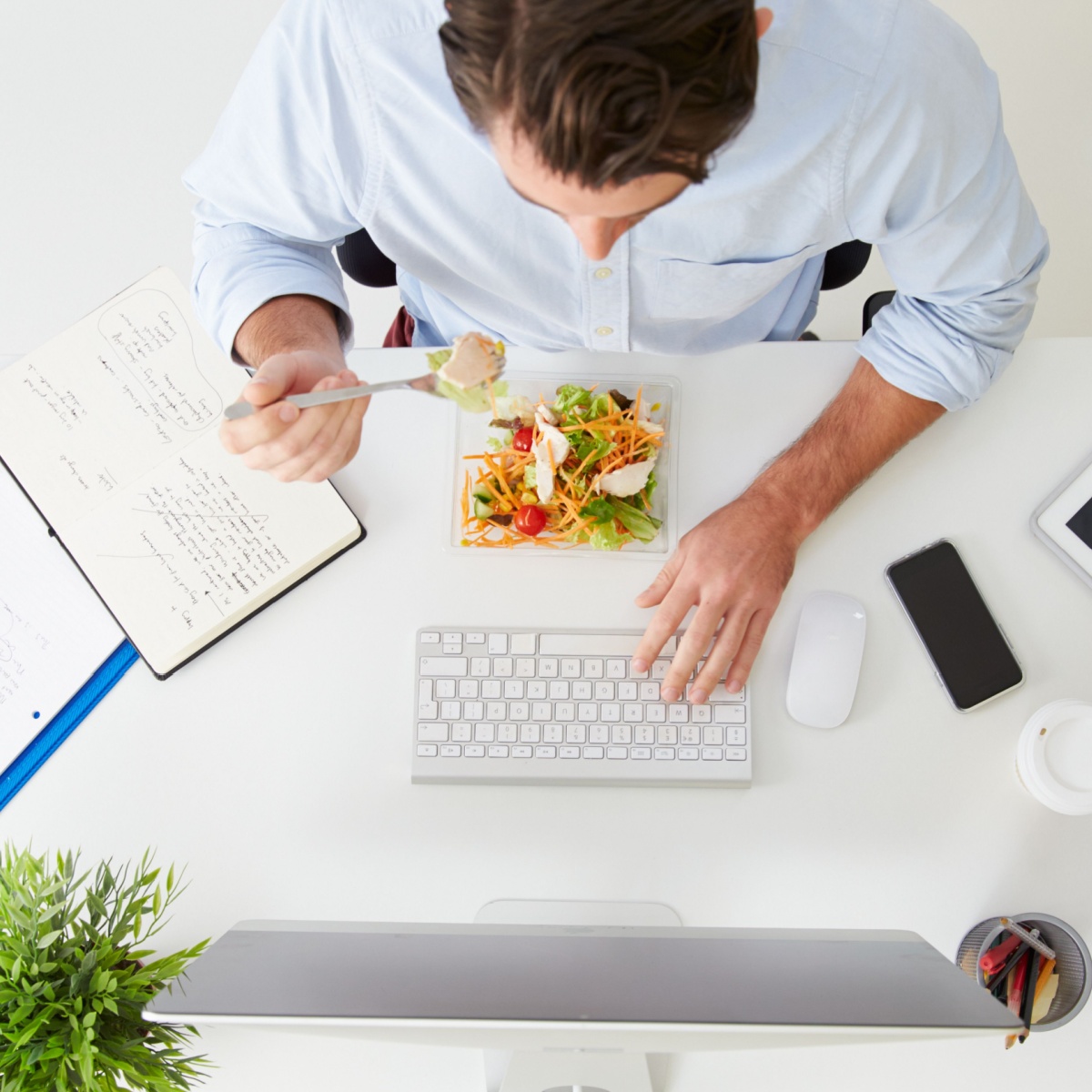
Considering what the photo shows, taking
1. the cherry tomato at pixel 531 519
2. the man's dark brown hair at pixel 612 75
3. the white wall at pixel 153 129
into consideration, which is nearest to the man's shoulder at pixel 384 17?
the man's dark brown hair at pixel 612 75

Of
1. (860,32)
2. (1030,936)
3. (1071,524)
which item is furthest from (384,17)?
(1030,936)

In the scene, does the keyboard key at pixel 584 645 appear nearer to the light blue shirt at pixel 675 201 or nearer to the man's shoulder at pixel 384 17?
the light blue shirt at pixel 675 201

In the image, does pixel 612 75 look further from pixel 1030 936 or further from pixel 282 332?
pixel 1030 936

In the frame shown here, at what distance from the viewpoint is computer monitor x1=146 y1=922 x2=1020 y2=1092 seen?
570 millimetres

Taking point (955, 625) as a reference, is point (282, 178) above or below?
above

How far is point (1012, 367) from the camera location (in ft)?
3.53

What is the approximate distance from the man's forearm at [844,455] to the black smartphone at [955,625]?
0.38 feet

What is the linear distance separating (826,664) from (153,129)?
6.21 ft

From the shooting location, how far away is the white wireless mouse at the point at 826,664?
3.22 feet

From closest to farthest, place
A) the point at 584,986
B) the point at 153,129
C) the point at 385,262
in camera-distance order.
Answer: the point at 584,986, the point at 385,262, the point at 153,129

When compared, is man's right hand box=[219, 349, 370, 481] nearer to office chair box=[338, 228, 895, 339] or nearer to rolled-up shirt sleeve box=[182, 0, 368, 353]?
rolled-up shirt sleeve box=[182, 0, 368, 353]

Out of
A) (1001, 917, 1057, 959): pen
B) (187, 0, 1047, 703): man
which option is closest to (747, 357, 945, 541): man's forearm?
(187, 0, 1047, 703): man

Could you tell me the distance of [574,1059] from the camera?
0.87 metres

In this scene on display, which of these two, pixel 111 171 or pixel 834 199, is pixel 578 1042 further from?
pixel 111 171
